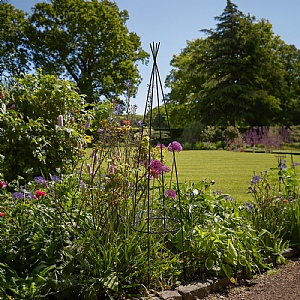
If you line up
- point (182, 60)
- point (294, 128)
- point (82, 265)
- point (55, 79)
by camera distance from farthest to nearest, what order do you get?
1. point (182, 60)
2. point (294, 128)
3. point (55, 79)
4. point (82, 265)

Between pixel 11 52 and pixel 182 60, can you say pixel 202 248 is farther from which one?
pixel 182 60

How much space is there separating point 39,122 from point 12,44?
63.2 ft

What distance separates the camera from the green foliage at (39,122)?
4.19 metres

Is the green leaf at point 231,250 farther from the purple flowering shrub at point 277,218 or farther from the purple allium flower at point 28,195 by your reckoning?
the purple allium flower at point 28,195

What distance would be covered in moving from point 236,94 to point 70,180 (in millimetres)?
23270

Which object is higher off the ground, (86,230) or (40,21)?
(40,21)

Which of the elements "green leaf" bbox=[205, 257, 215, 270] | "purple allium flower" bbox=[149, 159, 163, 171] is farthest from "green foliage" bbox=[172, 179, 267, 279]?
"purple allium flower" bbox=[149, 159, 163, 171]

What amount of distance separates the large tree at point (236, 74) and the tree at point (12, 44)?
36.1 feet

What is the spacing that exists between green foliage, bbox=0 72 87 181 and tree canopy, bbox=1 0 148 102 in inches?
656

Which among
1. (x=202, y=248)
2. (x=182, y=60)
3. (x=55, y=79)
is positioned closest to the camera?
(x=202, y=248)

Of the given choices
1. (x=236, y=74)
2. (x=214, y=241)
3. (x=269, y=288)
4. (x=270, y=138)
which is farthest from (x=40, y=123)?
(x=236, y=74)

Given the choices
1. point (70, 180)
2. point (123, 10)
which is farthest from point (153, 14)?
point (123, 10)

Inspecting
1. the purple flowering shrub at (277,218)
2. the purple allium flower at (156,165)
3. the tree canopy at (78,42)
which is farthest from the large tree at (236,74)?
the purple allium flower at (156,165)

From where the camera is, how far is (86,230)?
238cm
